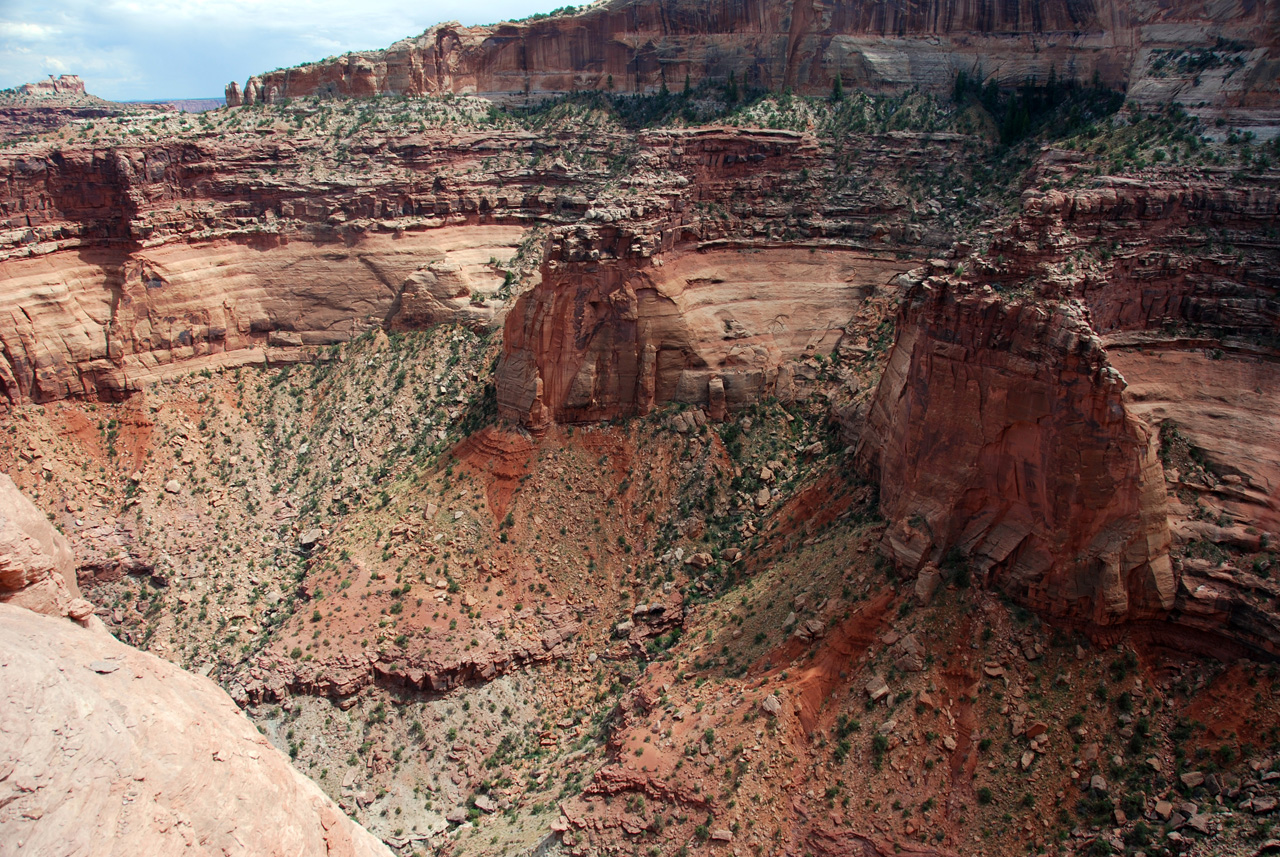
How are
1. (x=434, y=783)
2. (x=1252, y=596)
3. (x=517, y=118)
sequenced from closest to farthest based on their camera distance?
(x=1252, y=596) → (x=434, y=783) → (x=517, y=118)

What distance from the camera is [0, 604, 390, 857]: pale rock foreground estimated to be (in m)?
11.3

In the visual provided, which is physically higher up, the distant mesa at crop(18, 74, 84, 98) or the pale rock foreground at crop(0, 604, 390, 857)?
the distant mesa at crop(18, 74, 84, 98)

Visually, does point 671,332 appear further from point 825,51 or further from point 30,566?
point 30,566

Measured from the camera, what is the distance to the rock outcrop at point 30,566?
14844 millimetres

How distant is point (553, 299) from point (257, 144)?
2940 cm

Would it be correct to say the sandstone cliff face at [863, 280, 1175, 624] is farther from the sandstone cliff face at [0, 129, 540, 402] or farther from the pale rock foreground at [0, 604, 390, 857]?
the sandstone cliff face at [0, 129, 540, 402]

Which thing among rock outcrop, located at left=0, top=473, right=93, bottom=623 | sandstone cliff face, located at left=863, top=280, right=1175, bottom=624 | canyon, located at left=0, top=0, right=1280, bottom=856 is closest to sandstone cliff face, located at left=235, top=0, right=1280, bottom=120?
canyon, located at left=0, top=0, right=1280, bottom=856

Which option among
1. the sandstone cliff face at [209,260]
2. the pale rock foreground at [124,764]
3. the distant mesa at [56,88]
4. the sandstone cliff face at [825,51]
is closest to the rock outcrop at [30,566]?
the pale rock foreground at [124,764]

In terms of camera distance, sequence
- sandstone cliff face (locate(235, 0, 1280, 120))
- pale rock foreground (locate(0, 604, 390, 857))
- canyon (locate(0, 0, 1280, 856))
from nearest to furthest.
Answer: pale rock foreground (locate(0, 604, 390, 857)) → canyon (locate(0, 0, 1280, 856)) → sandstone cliff face (locate(235, 0, 1280, 120))

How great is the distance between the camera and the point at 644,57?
250 ft

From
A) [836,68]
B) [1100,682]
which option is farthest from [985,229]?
[836,68]

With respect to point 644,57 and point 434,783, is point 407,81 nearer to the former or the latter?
point 644,57

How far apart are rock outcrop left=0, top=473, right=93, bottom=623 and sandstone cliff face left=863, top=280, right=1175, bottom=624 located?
80.7ft

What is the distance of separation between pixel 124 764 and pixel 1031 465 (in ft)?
83.2
